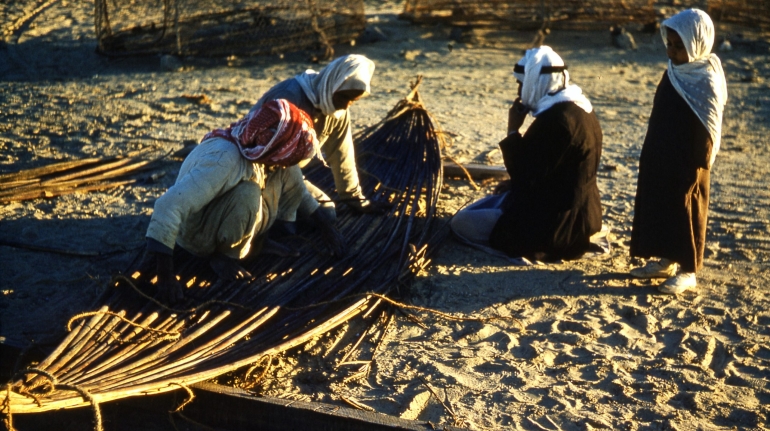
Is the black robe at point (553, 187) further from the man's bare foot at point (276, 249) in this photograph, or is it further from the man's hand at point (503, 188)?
the man's bare foot at point (276, 249)

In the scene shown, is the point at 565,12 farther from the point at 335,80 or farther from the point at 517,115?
the point at 335,80

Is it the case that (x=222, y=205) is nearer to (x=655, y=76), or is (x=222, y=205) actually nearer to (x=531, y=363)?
(x=531, y=363)

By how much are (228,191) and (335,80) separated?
2.84 ft

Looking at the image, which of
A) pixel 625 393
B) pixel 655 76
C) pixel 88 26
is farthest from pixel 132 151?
pixel 655 76

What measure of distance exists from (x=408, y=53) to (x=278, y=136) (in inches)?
227

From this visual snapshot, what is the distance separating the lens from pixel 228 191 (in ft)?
11.1

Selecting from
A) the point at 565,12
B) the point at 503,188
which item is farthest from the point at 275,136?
the point at 565,12

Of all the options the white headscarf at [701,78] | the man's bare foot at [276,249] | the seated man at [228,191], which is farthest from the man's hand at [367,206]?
the white headscarf at [701,78]

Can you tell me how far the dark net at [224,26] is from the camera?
8.31 meters

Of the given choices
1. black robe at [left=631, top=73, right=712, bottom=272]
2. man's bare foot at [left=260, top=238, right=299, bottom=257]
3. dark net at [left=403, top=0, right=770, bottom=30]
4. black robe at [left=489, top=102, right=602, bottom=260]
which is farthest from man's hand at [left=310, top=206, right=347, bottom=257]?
dark net at [left=403, top=0, right=770, bottom=30]

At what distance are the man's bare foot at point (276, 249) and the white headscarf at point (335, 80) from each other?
29.4 inches

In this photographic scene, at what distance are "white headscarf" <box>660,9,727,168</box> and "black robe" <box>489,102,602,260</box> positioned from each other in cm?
51

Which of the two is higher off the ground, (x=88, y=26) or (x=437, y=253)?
(x=88, y=26)

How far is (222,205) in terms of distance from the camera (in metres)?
3.39
